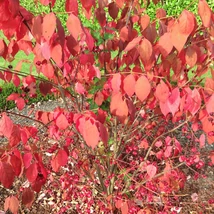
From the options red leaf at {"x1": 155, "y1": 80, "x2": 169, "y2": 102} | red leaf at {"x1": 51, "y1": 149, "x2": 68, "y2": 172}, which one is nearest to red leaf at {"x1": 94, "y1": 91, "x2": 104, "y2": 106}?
red leaf at {"x1": 51, "y1": 149, "x2": 68, "y2": 172}

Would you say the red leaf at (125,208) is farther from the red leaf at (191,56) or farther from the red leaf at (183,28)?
the red leaf at (183,28)

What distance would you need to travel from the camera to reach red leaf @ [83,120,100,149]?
5.18 feet

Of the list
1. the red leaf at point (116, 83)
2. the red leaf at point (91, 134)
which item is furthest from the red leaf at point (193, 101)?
the red leaf at point (91, 134)

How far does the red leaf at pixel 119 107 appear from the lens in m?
1.84

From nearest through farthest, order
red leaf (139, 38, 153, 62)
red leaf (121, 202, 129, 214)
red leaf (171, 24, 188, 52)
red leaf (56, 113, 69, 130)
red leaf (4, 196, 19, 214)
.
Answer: red leaf (171, 24, 188, 52)
red leaf (139, 38, 153, 62)
red leaf (4, 196, 19, 214)
red leaf (56, 113, 69, 130)
red leaf (121, 202, 129, 214)

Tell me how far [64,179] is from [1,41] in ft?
4.81

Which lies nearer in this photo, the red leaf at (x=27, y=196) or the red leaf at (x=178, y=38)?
the red leaf at (x=178, y=38)

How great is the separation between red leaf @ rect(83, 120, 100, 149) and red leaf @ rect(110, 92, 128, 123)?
10.4 inches

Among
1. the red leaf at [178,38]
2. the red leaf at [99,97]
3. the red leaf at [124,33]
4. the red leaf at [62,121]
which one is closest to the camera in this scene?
the red leaf at [178,38]

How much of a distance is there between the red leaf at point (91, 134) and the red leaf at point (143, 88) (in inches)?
10.9

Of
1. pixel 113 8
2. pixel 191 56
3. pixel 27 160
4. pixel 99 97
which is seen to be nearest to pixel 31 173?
pixel 27 160

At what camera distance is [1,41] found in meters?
1.85

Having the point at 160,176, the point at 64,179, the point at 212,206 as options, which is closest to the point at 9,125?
the point at 64,179

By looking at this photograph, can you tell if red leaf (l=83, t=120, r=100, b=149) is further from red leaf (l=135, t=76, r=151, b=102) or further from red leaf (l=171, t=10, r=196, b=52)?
red leaf (l=171, t=10, r=196, b=52)
